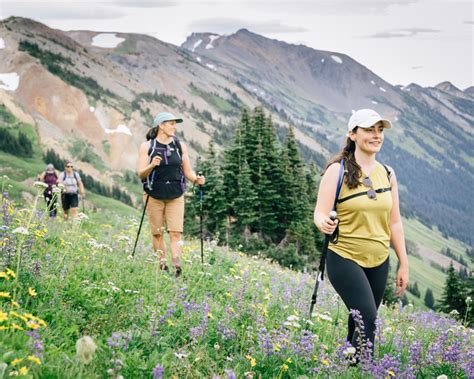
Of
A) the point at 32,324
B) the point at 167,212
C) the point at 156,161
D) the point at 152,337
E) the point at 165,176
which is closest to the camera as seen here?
the point at 32,324

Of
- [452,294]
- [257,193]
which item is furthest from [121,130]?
[452,294]

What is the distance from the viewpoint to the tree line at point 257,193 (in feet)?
135

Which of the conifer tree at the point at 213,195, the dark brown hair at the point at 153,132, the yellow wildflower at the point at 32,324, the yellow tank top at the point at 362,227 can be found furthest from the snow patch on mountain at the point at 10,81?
the yellow wildflower at the point at 32,324

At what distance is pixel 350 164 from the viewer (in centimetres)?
529

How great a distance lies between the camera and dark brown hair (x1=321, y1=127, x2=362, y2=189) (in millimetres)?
5211

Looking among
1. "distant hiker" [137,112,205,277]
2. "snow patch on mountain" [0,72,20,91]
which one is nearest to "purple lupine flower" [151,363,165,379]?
"distant hiker" [137,112,205,277]

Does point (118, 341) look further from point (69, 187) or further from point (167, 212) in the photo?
point (69, 187)

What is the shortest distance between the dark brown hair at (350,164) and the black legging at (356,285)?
2.63 ft

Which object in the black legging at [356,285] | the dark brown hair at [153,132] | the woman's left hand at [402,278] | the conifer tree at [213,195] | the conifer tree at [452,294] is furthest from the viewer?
the conifer tree at [213,195]

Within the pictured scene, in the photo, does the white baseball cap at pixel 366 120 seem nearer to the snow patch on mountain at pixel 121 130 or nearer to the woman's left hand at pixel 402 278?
the woman's left hand at pixel 402 278

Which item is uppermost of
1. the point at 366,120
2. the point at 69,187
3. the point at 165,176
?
the point at 366,120

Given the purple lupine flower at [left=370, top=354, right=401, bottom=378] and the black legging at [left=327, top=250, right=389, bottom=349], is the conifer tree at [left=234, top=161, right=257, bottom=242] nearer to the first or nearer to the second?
the black legging at [left=327, top=250, right=389, bottom=349]

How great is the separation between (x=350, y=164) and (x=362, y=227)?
69 centimetres

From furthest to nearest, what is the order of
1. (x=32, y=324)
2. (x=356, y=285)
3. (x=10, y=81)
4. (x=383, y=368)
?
(x=10, y=81) → (x=356, y=285) → (x=383, y=368) → (x=32, y=324)
